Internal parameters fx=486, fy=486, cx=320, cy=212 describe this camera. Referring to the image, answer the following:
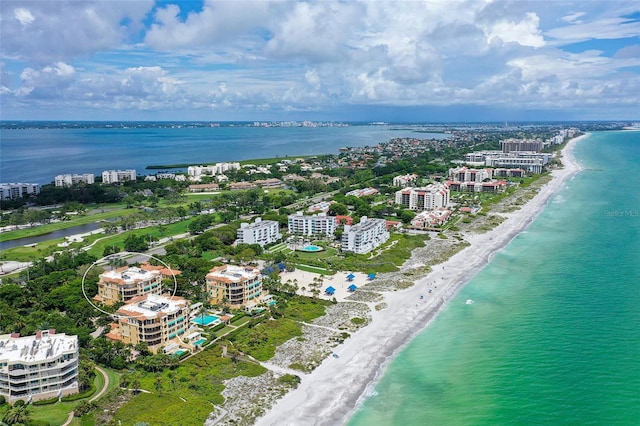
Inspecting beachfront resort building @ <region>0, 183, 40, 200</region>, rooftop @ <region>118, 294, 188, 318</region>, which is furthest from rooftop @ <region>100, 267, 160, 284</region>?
beachfront resort building @ <region>0, 183, 40, 200</region>

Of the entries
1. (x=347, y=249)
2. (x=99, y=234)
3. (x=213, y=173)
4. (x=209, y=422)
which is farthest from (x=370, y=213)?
(x=213, y=173)

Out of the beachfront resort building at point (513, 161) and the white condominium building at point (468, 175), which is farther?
the beachfront resort building at point (513, 161)

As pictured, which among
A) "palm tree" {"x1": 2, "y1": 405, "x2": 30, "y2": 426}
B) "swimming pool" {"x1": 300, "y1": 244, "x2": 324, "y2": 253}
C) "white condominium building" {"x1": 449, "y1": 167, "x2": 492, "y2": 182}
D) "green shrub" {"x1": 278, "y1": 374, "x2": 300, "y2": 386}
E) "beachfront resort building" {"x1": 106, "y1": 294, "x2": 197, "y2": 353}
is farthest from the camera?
"white condominium building" {"x1": 449, "y1": 167, "x2": 492, "y2": 182}

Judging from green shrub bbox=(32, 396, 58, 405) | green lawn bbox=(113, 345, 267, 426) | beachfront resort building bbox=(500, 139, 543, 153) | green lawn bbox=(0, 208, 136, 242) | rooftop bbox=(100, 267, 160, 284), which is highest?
beachfront resort building bbox=(500, 139, 543, 153)

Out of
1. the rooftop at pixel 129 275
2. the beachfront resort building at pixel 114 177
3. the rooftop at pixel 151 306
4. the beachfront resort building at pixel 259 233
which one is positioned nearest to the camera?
the rooftop at pixel 151 306

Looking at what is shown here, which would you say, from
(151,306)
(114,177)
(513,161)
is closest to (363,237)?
(151,306)

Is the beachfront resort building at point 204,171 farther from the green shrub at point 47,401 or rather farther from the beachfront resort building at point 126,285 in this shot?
the green shrub at point 47,401

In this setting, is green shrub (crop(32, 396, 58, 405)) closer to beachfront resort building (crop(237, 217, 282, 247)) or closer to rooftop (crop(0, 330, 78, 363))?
rooftop (crop(0, 330, 78, 363))

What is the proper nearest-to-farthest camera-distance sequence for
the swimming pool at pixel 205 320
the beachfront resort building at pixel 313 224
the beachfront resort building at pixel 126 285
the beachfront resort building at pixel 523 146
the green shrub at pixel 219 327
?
the green shrub at pixel 219 327 → the swimming pool at pixel 205 320 → the beachfront resort building at pixel 126 285 → the beachfront resort building at pixel 313 224 → the beachfront resort building at pixel 523 146

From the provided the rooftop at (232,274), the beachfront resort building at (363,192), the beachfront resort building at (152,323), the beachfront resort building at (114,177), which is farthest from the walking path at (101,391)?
the beachfront resort building at (114,177)
